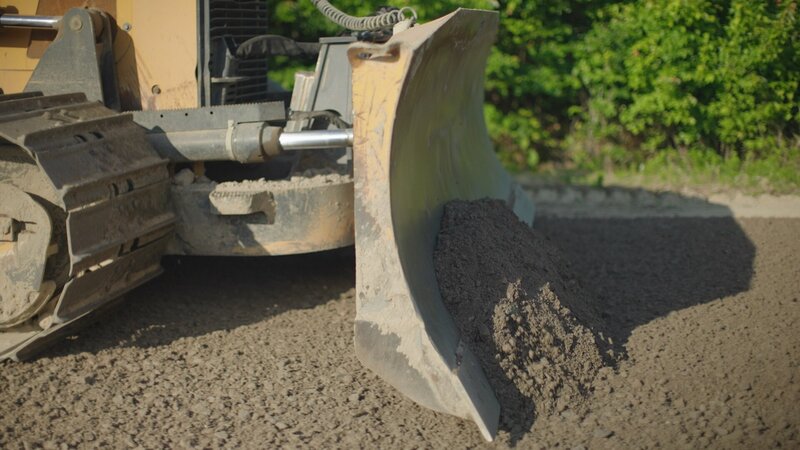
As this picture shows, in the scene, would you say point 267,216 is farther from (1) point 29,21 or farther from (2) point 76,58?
(1) point 29,21

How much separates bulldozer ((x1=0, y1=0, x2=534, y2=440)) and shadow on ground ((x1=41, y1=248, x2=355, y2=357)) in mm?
261

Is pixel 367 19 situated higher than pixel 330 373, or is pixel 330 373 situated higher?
pixel 367 19

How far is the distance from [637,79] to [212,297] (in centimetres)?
487

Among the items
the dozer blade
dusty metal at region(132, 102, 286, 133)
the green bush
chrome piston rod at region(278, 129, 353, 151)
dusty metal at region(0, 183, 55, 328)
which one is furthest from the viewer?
the green bush

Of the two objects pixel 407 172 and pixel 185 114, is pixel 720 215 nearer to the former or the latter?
pixel 407 172

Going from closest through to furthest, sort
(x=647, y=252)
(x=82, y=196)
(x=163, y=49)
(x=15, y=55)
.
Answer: (x=82, y=196) → (x=163, y=49) → (x=15, y=55) → (x=647, y=252)

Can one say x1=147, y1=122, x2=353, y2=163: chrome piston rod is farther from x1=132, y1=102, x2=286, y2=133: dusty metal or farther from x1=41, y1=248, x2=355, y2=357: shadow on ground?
x1=41, y1=248, x2=355, y2=357: shadow on ground

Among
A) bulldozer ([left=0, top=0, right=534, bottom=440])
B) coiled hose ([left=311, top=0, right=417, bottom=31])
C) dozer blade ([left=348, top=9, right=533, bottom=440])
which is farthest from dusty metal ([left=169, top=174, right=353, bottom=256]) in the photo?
coiled hose ([left=311, top=0, right=417, bottom=31])

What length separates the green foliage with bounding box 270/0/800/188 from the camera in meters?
7.89

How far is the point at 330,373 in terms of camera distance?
13.0ft

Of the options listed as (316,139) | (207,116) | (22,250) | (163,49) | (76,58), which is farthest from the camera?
(163,49)

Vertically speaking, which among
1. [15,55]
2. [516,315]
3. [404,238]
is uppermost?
[15,55]

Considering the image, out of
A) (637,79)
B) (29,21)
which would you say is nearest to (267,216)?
(29,21)

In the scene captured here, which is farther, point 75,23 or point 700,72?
point 700,72
